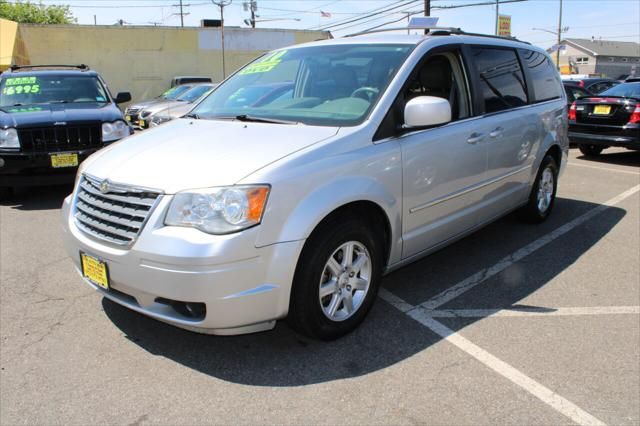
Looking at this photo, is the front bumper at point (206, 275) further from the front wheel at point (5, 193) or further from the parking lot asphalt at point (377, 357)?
the front wheel at point (5, 193)

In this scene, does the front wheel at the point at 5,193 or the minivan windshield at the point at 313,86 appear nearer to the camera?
the minivan windshield at the point at 313,86

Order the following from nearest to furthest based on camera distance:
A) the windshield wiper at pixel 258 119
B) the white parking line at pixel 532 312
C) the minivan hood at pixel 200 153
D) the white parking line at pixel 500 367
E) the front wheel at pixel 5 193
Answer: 1. the white parking line at pixel 500 367
2. the minivan hood at pixel 200 153
3. the windshield wiper at pixel 258 119
4. the white parking line at pixel 532 312
5. the front wheel at pixel 5 193

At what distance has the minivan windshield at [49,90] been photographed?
24.5 feet

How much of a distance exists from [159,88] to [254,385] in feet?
96.3

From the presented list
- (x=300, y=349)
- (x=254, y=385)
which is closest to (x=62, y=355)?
(x=254, y=385)

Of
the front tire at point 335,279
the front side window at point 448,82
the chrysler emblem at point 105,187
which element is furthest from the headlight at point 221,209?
the front side window at point 448,82

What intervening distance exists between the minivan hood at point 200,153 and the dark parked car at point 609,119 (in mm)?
8469

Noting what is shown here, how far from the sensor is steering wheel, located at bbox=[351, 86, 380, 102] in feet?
11.5

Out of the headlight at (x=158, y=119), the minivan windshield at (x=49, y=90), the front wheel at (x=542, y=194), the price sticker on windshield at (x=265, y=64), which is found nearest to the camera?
the price sticker on windshield at (x=265, y=64)

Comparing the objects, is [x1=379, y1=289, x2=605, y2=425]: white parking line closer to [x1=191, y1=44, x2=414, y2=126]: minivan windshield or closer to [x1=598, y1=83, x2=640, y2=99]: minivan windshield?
[x1=191, y1=44, x2=414, y2=126]: minivan windshield

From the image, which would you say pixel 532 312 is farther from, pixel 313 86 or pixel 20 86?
pixel 20 86

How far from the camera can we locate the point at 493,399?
8.92ft

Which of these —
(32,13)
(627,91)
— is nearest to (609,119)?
(627,91)

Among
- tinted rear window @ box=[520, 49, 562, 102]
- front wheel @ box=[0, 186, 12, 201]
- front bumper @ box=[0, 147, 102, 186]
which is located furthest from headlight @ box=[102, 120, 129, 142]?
tinted rear window @ box=[520, 49, 562, 102]
